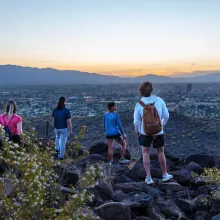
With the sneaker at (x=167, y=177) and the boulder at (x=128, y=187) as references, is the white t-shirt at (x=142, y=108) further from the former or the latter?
the boulder at (x=128, y=187)

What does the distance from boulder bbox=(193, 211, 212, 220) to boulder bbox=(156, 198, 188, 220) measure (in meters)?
0.16

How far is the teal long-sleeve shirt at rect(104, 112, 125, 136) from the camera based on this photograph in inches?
394

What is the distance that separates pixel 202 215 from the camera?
6137 millimetres

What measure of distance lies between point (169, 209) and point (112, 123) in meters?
4.10

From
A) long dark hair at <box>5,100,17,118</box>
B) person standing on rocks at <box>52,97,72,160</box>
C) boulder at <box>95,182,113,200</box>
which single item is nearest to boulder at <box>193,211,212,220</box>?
boulder at <box>95,182,113,200</box>

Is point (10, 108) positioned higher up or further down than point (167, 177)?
higher up

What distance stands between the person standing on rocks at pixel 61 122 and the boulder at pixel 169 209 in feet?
14.4

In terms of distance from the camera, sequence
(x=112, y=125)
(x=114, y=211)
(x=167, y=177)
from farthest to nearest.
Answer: (x=112, y=125)
(x=167, y=177)
(x=114, y=211)

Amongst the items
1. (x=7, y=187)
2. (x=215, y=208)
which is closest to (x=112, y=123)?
(x=215, y=208)

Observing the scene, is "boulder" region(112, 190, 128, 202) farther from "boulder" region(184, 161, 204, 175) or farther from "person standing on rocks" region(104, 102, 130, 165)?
"person standing on rocks" region(104, 102, 130, 165)

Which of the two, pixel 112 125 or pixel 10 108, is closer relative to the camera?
pixel 10 108

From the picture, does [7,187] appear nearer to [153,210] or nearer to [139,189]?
[153,210]

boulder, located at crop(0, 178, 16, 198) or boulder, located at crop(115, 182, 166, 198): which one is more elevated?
boulder, located at crop(0, 178, 16, 198)

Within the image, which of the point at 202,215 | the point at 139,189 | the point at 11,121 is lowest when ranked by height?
the point at 202,215
